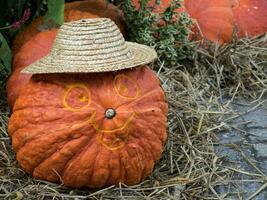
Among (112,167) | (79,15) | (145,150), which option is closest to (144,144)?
(145,150)

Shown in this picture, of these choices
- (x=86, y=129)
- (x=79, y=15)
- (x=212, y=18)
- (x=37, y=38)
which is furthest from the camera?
(x=212, y=18)

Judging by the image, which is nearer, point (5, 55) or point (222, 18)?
point (5, 55)

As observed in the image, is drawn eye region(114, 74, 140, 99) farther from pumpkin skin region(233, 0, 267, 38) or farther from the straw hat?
pumpkin skin region(233, 0, 267, 38)

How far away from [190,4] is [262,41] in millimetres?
531

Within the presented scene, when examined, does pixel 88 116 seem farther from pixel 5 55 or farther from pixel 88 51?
pixel 5 55

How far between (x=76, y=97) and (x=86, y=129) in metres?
0.13

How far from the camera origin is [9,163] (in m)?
2.59

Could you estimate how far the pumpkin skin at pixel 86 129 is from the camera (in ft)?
7.70

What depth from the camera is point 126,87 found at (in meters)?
2.44

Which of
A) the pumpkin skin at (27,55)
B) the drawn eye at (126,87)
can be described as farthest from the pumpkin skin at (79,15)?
the drawn eye at (126,87)

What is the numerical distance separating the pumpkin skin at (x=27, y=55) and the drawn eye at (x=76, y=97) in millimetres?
579

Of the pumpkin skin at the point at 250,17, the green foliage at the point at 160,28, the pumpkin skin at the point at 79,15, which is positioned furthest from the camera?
the pumpkin skin at the point at 250,17

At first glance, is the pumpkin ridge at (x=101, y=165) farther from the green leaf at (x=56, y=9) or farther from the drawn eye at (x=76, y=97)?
the green leaf at (x=56, y=9)

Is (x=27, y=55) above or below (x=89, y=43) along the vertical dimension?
below
